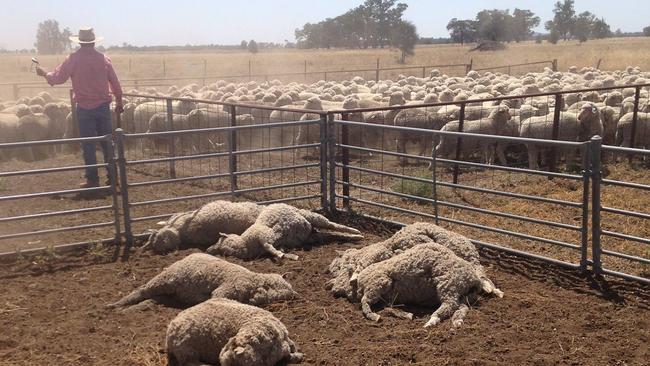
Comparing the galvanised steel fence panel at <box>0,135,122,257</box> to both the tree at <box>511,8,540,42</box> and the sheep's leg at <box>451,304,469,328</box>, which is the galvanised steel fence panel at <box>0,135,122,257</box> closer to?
the sheep's leg at <box>451,304,469,328</box>

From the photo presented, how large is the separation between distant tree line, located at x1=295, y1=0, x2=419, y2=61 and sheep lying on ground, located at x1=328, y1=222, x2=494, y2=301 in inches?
3296

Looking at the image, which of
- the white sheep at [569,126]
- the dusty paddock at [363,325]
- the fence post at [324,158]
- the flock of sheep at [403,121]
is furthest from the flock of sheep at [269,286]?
the white sheep at [569,126]

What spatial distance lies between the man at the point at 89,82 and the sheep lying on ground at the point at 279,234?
11.6 feet

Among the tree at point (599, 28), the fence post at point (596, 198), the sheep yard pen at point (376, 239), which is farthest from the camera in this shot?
the tree at point (599, 28)

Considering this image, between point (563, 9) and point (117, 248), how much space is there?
356ft

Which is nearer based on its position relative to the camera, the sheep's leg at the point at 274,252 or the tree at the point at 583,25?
the sheep's leg at the point at 274,252

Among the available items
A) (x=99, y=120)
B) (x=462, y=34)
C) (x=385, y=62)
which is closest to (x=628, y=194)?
(x=99, y=120)

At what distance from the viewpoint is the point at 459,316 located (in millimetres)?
5520

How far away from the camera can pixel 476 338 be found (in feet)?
17.1

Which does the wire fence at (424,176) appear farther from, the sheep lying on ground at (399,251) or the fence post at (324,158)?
the sheep lying on ground at (399,251)

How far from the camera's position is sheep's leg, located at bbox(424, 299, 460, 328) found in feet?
18.1

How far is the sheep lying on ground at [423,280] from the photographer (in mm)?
5754

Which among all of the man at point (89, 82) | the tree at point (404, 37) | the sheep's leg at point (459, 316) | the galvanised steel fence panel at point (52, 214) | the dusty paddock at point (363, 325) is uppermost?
the tree at point (404, 37)

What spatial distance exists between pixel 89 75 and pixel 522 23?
99581 mm
